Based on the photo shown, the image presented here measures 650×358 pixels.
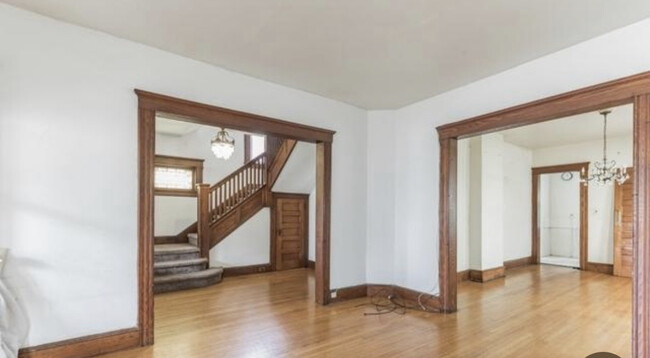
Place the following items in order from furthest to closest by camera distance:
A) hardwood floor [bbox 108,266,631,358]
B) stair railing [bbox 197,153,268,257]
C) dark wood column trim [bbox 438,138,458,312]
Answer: stair railing [bbox 197,153,268,257], dark wood column trim [bbox 438,138,458,312], hardwood floor [bbox 108,266,631,358]

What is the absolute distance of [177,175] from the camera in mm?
7770

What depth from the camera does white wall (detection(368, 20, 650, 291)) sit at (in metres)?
2.69

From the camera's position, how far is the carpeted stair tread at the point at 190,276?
4.89m

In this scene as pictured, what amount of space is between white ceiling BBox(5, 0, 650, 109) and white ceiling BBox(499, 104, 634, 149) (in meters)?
3.02

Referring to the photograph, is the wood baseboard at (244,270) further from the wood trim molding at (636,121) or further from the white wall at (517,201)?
the white wall at (517,201)

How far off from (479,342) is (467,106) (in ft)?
8.42

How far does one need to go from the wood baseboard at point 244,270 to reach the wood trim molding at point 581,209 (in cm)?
634

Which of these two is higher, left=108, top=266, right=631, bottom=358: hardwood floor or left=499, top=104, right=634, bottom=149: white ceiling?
left=499, top=104, right=634, bottom=149: white ceiling

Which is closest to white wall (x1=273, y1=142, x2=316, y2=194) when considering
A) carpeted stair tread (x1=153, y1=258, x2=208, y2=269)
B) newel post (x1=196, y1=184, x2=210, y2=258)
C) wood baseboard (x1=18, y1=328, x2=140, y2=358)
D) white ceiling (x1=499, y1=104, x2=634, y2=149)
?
newel post (x1=196, y1=184, x2=210, y2=258)

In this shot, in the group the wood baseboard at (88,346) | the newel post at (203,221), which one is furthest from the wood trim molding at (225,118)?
the newel post at (203,221)

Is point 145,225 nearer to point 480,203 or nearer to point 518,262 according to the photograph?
point 480,203

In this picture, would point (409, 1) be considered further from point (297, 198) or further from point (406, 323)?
point (297, 198)

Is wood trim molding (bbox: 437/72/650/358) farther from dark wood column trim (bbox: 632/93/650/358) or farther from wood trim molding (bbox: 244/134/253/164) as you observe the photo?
wood trim molding (bbox: 244/134/253/164)

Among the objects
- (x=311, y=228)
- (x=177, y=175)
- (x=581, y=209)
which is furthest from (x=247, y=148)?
(x=581, y=209)
